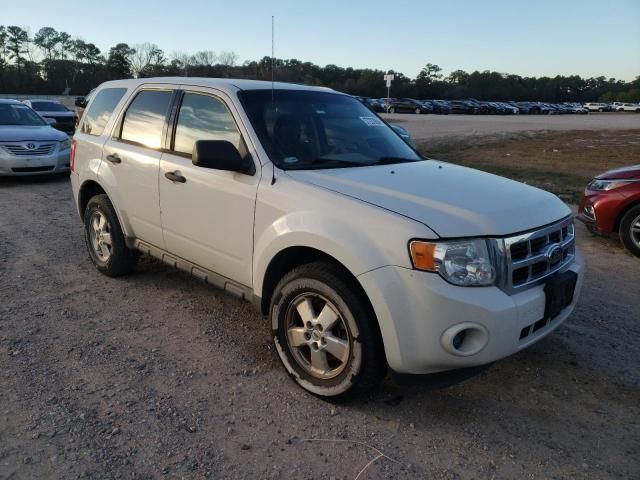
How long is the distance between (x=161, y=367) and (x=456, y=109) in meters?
63.9

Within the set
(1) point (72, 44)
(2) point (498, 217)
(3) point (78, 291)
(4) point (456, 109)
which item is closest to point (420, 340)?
(2) point (498, 217)

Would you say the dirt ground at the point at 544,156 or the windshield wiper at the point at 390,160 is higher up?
the windshield wiper at the point at 390,160

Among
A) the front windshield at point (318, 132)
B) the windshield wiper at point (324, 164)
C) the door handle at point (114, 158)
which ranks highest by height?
the front windshield at point (318, 132)

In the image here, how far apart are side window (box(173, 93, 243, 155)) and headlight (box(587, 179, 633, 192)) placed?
4.81 m

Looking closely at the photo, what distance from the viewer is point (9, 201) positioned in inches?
344

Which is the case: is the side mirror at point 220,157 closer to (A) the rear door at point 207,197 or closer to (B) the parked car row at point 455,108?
(A) the rear door at point 207,197

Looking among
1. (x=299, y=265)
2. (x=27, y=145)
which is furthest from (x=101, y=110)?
(x=27, y=145)

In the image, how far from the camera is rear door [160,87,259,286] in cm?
357

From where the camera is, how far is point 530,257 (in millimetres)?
2906

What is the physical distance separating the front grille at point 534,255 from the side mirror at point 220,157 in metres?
1.68

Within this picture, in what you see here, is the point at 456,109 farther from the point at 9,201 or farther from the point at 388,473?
the point at 388,473

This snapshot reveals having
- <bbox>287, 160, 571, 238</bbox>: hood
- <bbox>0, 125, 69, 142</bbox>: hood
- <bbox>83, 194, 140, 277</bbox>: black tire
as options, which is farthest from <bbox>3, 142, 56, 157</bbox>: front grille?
<bbox>287, 160, 571, 238</bbox>: hood

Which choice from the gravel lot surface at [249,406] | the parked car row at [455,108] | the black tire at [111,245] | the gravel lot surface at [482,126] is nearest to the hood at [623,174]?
the gravel lot surface at [249,406]

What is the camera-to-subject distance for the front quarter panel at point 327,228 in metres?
2.73
